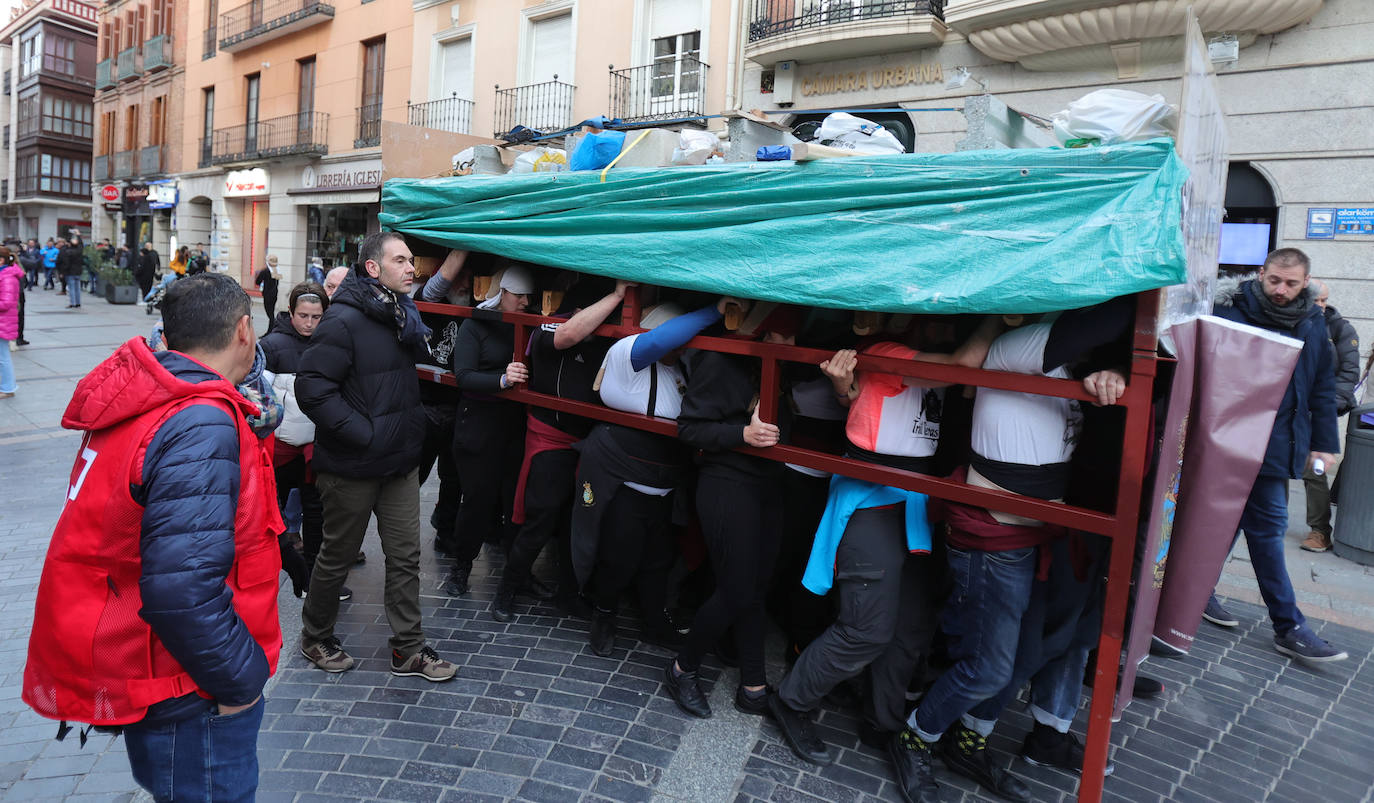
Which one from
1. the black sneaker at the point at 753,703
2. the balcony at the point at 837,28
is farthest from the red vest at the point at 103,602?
the balcony at the point at 837,28

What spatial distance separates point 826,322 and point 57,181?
48550 mm

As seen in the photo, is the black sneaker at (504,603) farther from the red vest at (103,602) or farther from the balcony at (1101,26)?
the balcony at (1101,26)

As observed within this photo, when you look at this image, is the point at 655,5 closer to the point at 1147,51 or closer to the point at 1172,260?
the point at 1147,51

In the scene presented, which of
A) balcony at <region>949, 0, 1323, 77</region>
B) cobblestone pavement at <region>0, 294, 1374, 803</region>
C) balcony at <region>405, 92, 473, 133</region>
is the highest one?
balcony at <region>405, 92, 473, 133</region>

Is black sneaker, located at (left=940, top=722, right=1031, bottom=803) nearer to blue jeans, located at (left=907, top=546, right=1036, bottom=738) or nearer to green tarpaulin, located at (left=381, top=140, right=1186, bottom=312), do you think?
blue jeans, located at (left=907, top=546, right=1036, bottom=738)

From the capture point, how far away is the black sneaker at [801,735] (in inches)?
127

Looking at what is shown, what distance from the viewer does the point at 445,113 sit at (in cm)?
1728

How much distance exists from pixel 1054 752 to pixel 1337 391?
2.92 meters

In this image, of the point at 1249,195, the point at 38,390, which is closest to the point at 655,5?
the point at 1249,195

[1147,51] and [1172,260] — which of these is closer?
[1172,260]

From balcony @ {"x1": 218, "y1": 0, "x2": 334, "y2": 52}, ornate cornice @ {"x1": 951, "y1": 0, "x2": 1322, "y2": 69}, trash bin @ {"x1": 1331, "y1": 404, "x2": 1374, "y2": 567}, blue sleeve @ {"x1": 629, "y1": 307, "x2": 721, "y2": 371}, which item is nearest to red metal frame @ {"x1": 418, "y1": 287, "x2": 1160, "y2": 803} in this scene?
blue sleeve @ {"x1": 629, "y1": 307, "x2": 721, "y2": 371}

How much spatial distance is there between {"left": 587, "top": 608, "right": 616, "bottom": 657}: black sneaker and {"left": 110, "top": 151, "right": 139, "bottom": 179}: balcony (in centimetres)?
3211

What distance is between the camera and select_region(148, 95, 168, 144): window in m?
27.4

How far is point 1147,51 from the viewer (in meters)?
9.37
